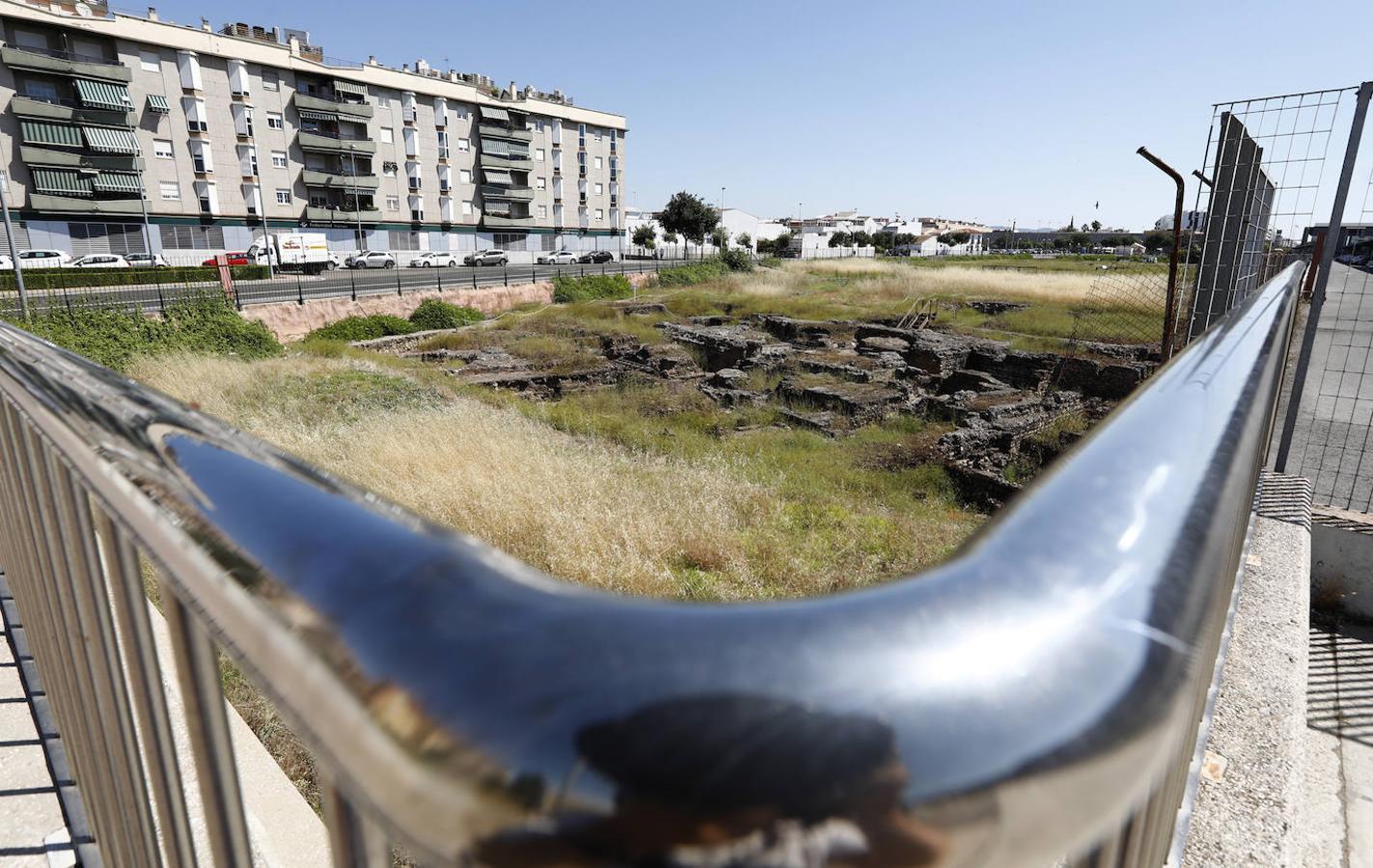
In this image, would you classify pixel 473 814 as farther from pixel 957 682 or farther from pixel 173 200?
pixel 173 200

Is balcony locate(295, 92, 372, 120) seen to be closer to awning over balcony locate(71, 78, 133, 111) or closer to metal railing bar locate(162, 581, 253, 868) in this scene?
awning over balcony locate(71, 78, 133, 111)

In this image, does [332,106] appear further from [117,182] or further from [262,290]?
[262,290]

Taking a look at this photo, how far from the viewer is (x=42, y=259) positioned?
36.4 meters

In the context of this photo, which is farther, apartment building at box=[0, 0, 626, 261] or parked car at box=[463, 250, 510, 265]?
parked car at box=[463, 250, 510, 265]

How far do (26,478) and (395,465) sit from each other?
6.38 metres

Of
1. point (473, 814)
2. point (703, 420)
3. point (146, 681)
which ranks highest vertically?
point (473, 814)

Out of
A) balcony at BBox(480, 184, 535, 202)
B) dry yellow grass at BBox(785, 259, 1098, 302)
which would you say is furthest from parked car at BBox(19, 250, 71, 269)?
dry yellow grass at BBox(785, 259, 1098, 302)

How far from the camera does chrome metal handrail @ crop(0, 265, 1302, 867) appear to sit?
0.26m

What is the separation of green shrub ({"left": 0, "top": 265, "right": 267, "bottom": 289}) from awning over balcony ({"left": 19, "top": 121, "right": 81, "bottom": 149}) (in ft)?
39.1

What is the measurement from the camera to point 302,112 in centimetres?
4866

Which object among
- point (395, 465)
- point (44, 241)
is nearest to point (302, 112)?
point (44, 241)

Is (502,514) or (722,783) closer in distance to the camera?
(722,783)

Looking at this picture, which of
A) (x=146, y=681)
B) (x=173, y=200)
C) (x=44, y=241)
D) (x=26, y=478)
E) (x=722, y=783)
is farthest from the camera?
(x=173, y=200)

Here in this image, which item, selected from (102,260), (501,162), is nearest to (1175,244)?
(102,260)
